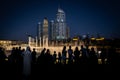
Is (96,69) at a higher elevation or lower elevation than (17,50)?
lower

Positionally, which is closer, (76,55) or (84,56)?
(84,56)

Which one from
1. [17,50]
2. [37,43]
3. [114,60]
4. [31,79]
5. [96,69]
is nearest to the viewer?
[31,79]

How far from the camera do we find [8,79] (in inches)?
567

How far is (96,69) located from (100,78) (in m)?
4.03

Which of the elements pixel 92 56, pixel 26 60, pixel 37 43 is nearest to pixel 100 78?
pixel 26 60

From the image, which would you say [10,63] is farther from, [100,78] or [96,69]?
[100,78]

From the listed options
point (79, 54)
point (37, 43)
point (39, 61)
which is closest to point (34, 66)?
point (39, 61)

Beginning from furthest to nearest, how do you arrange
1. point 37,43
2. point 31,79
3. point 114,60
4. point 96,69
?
point 37,43, point 114,60, point 96,69, point 31,79

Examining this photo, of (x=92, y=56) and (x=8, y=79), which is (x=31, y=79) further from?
(x=92, y=56)

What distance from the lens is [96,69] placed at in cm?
1869

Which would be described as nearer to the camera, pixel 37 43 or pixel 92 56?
pixel 92 56

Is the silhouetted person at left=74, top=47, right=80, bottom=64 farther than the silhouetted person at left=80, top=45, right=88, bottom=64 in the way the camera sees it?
Yes

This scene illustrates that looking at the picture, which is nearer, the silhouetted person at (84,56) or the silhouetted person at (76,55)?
the silhouetted person at (84,56)

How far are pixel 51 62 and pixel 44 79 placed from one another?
6.60 metres
